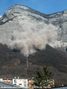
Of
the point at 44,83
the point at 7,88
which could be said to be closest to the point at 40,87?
the point at 44,83

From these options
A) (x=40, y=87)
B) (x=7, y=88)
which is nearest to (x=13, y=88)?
(x=7, y=88)

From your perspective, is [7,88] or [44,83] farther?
[7,88]

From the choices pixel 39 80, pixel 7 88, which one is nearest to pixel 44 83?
pixel 39 80

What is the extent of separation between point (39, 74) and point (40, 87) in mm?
6261

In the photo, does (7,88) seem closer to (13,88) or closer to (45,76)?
(13,88)

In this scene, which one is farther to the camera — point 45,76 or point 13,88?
point 13,88

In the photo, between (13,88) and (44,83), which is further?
(13,88)

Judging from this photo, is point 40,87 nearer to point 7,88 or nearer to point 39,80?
point 39,80

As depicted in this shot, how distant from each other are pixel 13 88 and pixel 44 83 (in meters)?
20.7

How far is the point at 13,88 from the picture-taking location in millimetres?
163250

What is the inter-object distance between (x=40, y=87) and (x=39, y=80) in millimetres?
5299

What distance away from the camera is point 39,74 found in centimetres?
14738

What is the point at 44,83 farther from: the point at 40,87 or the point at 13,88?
the point at 13,88

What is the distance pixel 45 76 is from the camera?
14362 cm
